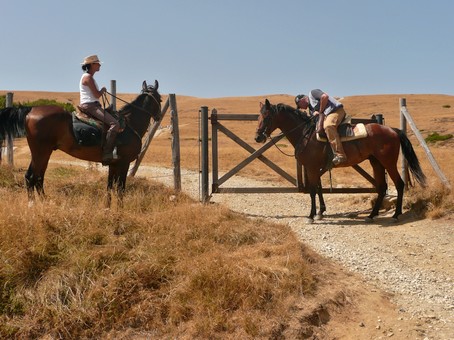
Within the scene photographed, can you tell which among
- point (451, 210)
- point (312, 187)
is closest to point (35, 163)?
point (312, 187)

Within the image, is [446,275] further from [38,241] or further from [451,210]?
[38,241]

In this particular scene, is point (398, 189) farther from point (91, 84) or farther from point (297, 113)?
point (91, 84)

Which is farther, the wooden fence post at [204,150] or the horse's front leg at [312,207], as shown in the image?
the wooden fence post at [204,150]

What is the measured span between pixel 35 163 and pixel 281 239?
469 cm

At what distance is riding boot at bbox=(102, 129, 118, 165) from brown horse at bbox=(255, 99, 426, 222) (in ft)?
10.1

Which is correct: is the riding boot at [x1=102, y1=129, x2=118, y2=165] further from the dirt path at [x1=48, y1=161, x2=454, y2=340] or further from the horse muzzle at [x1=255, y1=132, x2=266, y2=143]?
the dirt path at [x1=48, y1=161, x2=454, y2=340]

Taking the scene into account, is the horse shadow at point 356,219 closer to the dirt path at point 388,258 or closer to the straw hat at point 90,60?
the dirt path at point 388,258

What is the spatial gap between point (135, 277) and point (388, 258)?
3983 millimetres

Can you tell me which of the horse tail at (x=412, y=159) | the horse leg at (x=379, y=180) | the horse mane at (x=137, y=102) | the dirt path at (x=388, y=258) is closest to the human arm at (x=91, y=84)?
the horse mane at (x=137, y=102)

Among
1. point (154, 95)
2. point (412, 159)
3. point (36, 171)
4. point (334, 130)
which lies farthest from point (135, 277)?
point (412, 159)

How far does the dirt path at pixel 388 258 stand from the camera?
16.3ft

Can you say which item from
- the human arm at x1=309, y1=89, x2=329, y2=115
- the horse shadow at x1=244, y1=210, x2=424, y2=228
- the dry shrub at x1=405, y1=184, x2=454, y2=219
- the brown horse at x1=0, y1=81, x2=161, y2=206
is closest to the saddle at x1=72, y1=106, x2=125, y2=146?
the brown horse at x1=0, y1=81, x2=161, y2=206

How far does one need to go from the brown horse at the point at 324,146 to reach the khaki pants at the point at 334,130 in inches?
11.3

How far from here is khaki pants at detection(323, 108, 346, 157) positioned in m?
9.71
